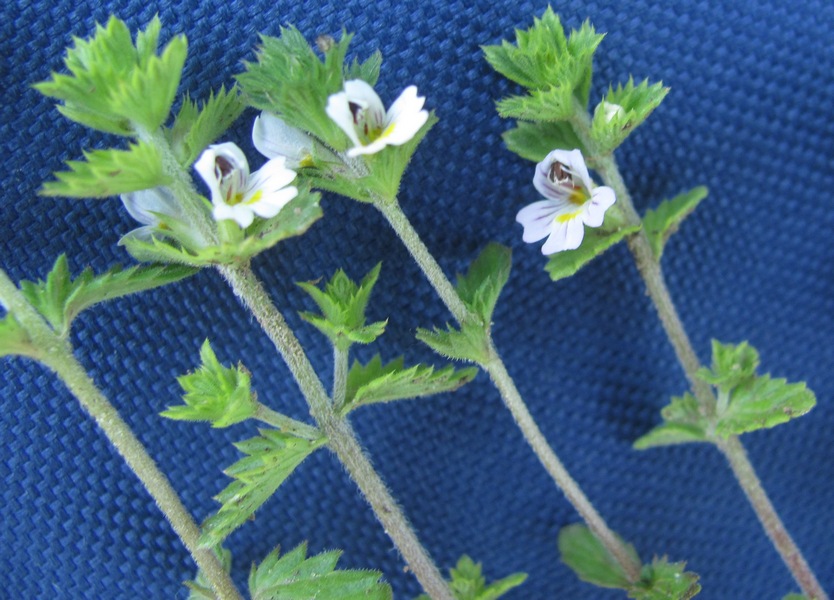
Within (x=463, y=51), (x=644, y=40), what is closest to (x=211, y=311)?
(x=463, y=51)

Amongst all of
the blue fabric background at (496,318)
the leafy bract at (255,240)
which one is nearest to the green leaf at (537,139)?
the blue fabric background at (496,318)

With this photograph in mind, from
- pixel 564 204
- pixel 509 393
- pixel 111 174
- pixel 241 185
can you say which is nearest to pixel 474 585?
pixel 509 393

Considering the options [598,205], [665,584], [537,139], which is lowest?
[665,584]

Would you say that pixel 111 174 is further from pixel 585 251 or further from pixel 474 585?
pixel 474 585

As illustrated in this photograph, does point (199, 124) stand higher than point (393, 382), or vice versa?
point (199, 124)

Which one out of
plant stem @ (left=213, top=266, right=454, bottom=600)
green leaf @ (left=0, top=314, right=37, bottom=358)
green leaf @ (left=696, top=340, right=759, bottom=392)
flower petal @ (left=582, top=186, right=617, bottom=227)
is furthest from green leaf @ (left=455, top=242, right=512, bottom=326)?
green leaf @ (left=0, top=314, right=37, bottom=358)

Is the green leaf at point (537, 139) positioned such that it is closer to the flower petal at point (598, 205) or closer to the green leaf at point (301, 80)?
the flower petal at point (598, 205)

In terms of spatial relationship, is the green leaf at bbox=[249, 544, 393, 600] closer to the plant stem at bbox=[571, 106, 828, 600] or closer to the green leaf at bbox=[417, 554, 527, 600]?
the green leaf at bbox=[417, 554, 527, 600]
